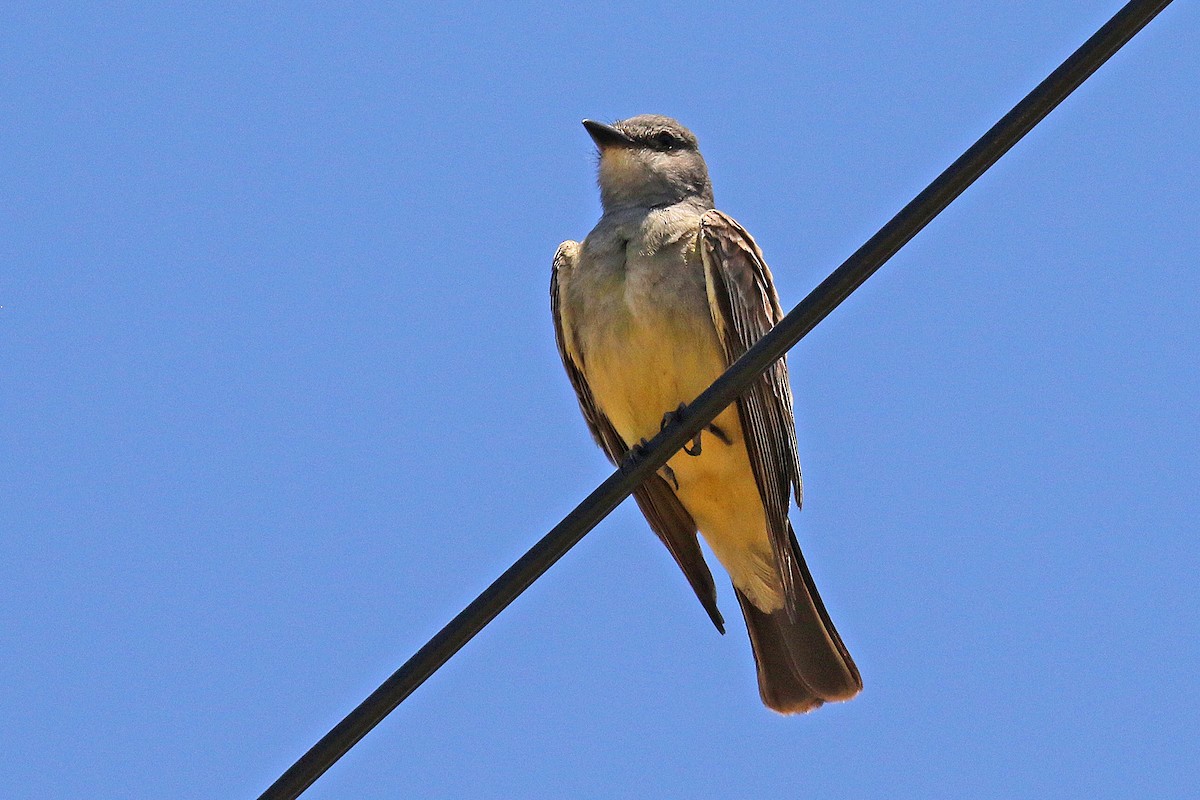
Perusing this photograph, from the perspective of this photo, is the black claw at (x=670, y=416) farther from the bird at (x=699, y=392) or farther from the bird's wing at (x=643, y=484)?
the bird's wing at (x=643, y=484)

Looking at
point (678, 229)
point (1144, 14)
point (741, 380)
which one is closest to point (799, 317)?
point (741, 380)

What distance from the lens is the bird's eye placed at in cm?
886

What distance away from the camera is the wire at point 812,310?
13.1ft

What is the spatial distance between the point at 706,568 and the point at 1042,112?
14.1ft

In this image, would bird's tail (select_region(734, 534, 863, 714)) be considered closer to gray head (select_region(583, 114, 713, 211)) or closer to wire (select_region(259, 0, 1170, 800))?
gray head (select_region(583, 114, 713, 211))

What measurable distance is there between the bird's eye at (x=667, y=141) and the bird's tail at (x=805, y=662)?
2528 mm

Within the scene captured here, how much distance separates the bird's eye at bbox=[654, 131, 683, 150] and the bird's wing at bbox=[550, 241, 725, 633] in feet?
3.44

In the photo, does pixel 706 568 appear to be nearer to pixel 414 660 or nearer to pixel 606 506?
pixel 606 506

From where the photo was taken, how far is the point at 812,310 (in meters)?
4.28

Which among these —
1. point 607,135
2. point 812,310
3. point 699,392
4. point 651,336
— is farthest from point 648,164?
point 812,310

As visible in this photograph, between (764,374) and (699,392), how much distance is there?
1.23ft

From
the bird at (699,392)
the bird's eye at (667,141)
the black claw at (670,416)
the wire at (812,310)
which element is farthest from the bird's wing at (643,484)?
the wire at (812,310)

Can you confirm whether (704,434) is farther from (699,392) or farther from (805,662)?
(805,662)

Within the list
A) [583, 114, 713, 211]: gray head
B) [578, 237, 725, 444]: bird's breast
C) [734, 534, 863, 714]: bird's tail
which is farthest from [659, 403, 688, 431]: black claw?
[583, 114, 713, 211]: gray head
